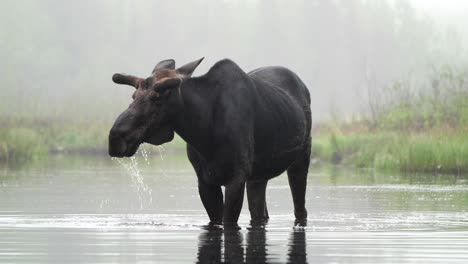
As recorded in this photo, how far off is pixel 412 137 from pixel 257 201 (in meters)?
16.2

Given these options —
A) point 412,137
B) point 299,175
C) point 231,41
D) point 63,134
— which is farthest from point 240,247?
point 231,41

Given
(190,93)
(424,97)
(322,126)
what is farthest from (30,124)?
(190,93)

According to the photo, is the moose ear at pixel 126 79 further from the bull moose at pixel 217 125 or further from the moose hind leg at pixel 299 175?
the moose hind leg at pixel 299 175

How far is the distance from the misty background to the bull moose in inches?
2073

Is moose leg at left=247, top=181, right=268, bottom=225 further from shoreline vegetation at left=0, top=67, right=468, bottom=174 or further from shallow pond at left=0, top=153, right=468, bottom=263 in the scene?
shoreline vegetation at left=0, top=67, right=468, bottom=174

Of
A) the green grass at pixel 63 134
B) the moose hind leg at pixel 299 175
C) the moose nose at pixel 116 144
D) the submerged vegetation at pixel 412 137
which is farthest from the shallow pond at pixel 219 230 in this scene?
the green grass at pixel 63 134

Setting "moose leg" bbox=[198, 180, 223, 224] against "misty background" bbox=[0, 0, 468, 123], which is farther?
"misty background" bbox=[0, 0, 468, 123]

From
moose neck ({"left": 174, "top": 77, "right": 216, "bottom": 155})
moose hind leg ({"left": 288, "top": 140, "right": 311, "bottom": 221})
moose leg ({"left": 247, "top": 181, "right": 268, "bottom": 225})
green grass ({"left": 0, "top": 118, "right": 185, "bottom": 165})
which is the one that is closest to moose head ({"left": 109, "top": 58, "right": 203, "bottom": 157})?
moose neck ({"left": 174, "top": 77, "right": 216, "bottom": 155})

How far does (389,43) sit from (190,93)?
7098cm

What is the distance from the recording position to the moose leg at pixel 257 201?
47.4 feet

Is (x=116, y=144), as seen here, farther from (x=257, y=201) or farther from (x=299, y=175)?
(x=299, y=175)

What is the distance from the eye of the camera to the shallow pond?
34.1 ft

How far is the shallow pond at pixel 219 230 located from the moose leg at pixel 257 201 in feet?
0.70

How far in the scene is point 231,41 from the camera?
8738cm
